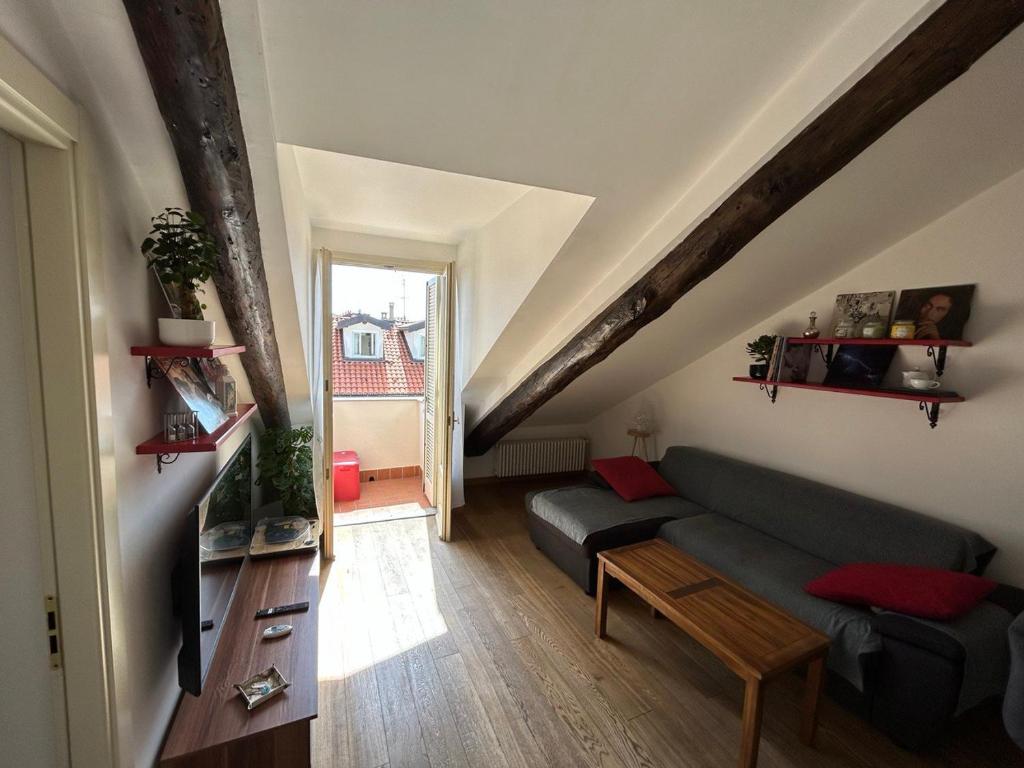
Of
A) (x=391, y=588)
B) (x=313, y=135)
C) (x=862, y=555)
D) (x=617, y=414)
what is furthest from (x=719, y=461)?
(x=313, y=135)

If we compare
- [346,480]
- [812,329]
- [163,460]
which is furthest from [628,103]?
[346,480]

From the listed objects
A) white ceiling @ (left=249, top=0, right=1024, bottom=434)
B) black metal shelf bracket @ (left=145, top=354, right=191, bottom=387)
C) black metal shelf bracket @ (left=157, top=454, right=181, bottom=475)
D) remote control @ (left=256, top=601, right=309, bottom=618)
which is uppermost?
white ceiling @ (left=249, top=0, right=1024, bottom=434)

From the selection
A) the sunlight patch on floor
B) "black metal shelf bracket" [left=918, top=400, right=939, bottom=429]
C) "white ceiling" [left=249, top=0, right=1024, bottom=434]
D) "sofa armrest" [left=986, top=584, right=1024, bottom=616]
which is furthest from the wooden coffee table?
"white ceiling" [left=249, top=0, right=1024, bottom=434]

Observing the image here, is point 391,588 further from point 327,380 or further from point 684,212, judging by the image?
point 684,212

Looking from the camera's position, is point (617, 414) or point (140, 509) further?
point (617, 414)

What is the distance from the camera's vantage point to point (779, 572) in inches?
83.0

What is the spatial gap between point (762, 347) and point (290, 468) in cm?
300

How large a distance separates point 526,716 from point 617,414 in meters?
2.96

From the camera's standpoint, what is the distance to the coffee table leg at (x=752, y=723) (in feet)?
4.83

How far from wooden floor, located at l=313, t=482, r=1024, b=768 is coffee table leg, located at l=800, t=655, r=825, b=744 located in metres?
0.07

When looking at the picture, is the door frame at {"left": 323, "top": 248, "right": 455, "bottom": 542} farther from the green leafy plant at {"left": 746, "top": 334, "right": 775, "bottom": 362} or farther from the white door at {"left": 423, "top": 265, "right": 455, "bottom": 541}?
the green leafy plant at {"left": 746, "top": 334, "right": 775, "bottom": 362}

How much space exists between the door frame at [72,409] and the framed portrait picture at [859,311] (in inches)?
119

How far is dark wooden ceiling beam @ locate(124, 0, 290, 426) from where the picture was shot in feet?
2.51

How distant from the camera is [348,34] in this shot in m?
1.04
